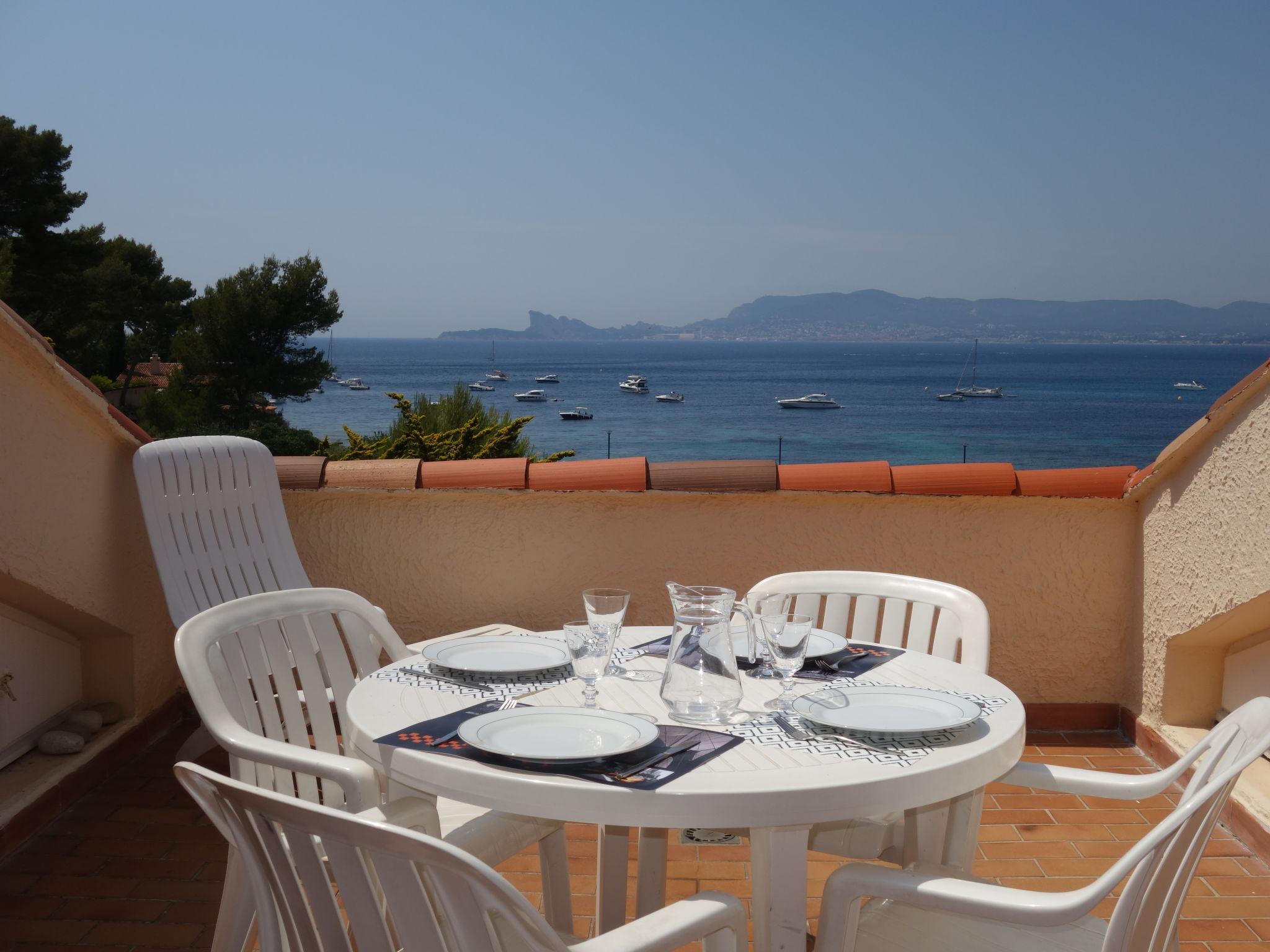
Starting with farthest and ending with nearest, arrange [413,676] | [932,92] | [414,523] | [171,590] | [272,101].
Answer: [932,92] < [272,101] < [414,523] < [171,590] < [413,676]

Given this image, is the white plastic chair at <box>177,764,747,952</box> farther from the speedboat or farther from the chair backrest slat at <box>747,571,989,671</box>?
the speedboat

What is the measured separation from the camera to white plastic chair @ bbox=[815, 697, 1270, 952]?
1.04 m

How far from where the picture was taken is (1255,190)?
6762 centimetres

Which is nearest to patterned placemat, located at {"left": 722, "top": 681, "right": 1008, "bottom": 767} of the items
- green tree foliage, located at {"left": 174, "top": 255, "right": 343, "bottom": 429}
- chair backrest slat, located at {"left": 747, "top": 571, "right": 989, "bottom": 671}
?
chair backrest slat, located at {"left": 747, "top": 571, "right": 989, "bottom": 671}

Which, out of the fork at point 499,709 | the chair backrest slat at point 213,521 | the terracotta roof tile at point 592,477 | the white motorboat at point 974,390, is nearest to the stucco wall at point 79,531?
the chair backrest slat at point 213,521

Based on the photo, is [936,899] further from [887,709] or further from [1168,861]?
[887,709]

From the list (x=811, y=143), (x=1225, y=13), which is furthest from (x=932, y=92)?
(x=1225, y=13)

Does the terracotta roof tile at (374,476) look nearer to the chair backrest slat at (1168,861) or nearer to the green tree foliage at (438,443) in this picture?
the green tree foliage at (438,443)

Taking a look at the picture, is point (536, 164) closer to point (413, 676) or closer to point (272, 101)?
point (272, 101)

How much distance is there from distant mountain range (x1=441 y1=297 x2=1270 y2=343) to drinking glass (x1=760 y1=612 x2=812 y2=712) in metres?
73.5

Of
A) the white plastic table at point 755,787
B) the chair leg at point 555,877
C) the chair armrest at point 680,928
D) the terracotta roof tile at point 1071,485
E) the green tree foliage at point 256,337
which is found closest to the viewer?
the chair armrest at point 680,928

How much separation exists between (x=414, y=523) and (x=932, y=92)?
66.9 meters

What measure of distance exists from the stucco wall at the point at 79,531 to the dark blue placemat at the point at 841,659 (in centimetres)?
167

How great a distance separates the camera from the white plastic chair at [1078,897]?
1036 millimetres
